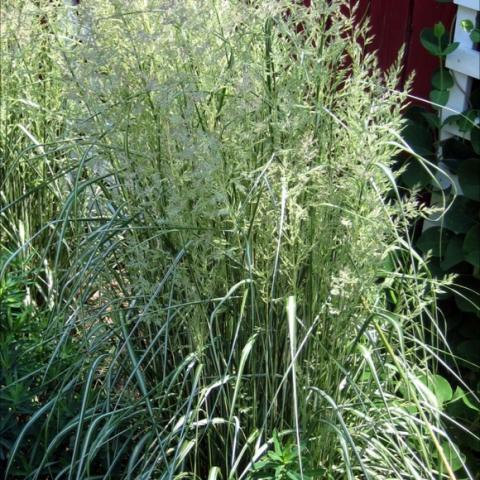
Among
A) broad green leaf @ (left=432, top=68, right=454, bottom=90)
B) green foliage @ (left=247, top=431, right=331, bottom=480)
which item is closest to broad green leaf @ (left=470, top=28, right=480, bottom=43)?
broad green leaf @ (left=432, top=68, right=454, bottom=90)

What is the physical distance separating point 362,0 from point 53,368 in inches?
77.9

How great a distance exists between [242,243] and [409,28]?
1460 millimetres

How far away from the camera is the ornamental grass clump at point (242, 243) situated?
185 centimetres

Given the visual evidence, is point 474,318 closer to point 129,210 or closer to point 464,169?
point 464,169

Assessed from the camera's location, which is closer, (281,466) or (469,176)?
(281,466)

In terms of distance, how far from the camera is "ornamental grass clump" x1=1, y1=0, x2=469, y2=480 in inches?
73.0

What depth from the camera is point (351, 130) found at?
1.85 metres

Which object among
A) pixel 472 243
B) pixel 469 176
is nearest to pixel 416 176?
pixel 469 176

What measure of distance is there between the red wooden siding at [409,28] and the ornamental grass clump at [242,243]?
974mm

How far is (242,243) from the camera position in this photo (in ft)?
6.45

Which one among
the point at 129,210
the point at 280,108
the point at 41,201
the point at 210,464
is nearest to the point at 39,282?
the point at 41,201

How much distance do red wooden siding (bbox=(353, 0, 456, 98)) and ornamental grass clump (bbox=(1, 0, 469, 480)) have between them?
3.20 ft

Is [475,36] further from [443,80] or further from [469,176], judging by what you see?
[469,176]

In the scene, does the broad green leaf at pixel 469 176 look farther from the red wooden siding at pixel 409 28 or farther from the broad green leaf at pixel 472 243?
the red wooden siding at pixel 409 28
